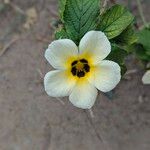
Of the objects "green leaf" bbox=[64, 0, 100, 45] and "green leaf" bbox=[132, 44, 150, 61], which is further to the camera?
"green leaf" bbox=[132, 44, 150, 61]

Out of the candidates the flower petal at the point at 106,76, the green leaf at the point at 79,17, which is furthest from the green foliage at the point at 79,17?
the flower petal at the point at 106,76

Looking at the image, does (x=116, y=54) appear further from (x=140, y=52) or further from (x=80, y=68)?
(x=140, y=52)

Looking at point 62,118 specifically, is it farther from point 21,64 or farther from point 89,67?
point 89,67

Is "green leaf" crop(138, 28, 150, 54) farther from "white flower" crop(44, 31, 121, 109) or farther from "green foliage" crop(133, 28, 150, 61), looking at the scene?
"white flower" crop(44, 31, 121, 109)

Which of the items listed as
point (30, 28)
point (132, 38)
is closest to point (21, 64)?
point (30, 28)

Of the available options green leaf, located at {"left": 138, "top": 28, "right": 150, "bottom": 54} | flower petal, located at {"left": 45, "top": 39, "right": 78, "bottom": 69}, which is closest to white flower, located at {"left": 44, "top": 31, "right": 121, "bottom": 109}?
flower petal, located at {"left": 45, "top": 39, "right": 78, "bottom": 69}
